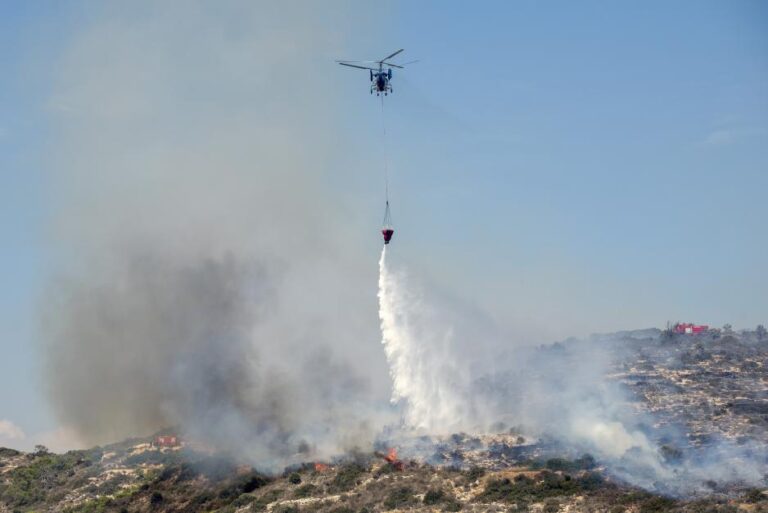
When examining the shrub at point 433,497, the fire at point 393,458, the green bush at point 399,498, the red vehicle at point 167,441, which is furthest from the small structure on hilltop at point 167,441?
the shrub at point 433,497

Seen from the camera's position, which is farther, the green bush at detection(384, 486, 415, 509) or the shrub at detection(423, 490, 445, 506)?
the green bush at detection(384, 486, 415, 509)

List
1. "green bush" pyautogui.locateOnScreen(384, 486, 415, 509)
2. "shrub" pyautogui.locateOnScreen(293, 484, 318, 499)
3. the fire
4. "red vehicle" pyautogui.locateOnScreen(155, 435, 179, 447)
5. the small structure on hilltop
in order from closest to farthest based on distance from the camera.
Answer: "green bush" pyautogui.locateOnScreen(384, 486, 415, 509) → "shrub" pyautogui.locateOnScreen(293, 484, 318, 499) → the fire → the small structure on hilltop → "red vehicle" pyautogui.locateOnScreen(155, 435, 179, 447)

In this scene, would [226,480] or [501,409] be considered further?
[501,409]

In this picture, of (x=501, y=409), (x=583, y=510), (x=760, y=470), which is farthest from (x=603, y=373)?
(x=583, y=510)

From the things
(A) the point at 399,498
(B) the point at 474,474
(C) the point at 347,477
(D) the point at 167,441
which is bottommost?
(A) the point at 399,498

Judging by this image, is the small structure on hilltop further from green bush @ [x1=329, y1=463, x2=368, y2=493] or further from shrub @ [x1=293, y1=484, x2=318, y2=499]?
green bush @ [x1=329, y1=463, x2=368, y2=493]

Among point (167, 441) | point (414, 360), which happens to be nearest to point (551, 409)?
point (414, 360)

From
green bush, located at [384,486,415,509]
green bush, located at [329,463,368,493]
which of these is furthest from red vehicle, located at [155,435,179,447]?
green bush, located at [384,486,415,509]

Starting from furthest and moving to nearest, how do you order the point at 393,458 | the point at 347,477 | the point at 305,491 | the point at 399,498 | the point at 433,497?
1. the point at 393,458
2. the point at 347,477
3. the point at 305,491
4. the point at 399,498
5. the point at 433,497

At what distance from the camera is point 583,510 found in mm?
71625

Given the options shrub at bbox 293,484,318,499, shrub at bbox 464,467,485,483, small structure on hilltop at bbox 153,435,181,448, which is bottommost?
shrub at bbox 293,484,318,499

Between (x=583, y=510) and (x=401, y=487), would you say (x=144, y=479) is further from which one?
(x=583, y=510)

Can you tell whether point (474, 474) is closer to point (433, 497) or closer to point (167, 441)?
point (433, 497)

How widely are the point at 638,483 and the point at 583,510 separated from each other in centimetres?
863
